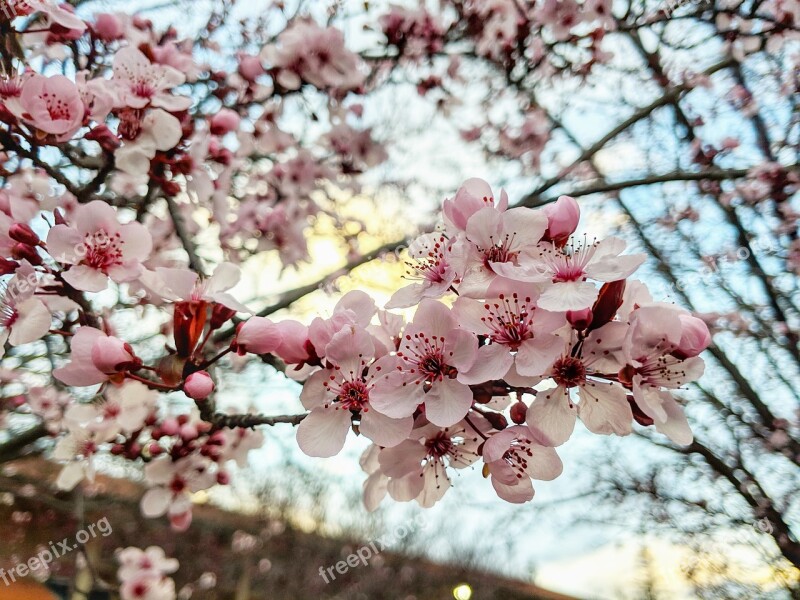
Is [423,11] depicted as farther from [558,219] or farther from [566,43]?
[558,219]

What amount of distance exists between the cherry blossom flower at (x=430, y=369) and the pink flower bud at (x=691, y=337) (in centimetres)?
33

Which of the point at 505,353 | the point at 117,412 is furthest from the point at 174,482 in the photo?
the point at 505,353

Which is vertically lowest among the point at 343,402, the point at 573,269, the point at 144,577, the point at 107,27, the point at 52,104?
the point at 144,577

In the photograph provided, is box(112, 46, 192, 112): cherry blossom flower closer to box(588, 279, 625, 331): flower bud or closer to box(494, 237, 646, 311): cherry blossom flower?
box(494, 237, 646, 311): cherry blossom flower

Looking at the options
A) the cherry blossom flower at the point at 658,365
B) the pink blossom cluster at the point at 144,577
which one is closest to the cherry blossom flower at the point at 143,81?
the cherry blossom flower at the point at 658,365

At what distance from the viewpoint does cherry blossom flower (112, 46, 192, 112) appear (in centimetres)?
138

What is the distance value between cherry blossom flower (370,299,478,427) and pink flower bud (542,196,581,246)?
0.22 metres

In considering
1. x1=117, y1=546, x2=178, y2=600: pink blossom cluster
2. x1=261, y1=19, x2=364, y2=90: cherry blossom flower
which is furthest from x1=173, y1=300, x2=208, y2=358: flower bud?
x1=117, y1=546, x2=178, y2=600: pink blossom cluster

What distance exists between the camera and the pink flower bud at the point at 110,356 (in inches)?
37.2

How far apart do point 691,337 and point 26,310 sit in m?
1.17

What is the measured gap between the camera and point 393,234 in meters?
4.73

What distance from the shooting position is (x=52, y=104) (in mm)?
1198

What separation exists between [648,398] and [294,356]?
59cm

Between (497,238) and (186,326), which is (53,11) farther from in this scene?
(497,238)
